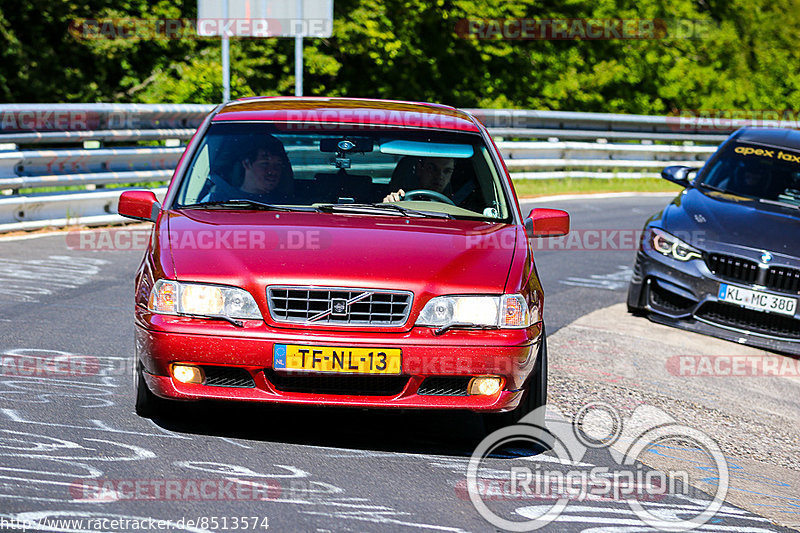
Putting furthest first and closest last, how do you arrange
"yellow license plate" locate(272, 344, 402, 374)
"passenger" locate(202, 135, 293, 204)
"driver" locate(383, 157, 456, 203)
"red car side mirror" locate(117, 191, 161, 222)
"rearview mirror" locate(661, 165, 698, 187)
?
"rearview mirror" locate(661, 165, 698, 187), "driver" locate(383, 157, 456, 203), "red car side mirror" locate(117, 191, 161, 222), "passenger" locate(202, 135, 293, 204), "yellow license plate" locate(272, 344, 402, 374)

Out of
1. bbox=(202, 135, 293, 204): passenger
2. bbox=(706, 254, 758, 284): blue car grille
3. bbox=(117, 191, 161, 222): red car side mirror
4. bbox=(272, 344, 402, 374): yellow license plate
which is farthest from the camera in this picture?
bbox=(706, 254, 758, 284): blue car grille

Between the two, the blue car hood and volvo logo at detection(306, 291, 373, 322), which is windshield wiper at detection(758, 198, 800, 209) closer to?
the blue car hood

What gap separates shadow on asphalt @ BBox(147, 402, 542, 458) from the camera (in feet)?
17.9

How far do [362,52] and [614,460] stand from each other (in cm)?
2391

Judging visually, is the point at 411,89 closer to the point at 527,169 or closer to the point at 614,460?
the point at 527,169

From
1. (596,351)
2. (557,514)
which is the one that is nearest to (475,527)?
(557,514)

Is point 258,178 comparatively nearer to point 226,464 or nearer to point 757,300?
point 226,464

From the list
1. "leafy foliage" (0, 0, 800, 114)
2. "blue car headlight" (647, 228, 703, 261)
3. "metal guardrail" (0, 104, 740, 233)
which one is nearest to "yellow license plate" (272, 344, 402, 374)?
"blue car headlight" (647, 228, 703, 261)

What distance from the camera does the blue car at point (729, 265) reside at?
344 inches

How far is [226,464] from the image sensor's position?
4973 mm

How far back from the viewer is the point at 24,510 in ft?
13.8

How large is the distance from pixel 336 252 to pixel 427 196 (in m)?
1.20

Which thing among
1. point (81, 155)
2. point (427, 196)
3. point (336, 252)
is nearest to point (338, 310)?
point (336, 252)

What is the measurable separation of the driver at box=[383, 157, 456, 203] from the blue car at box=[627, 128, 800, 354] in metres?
3.24
